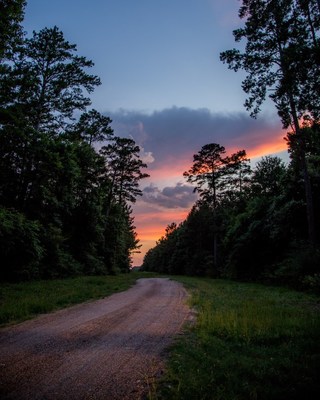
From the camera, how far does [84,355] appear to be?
5.74 m

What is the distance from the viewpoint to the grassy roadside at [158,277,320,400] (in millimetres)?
4203

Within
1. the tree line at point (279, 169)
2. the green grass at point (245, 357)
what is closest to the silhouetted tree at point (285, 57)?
the tree line at point (279, 169)

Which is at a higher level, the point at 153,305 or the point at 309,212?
the point at 309,212

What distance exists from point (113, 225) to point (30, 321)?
3066 cm

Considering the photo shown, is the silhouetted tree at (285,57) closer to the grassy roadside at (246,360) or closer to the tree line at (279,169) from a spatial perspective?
the tree line at (279,169)

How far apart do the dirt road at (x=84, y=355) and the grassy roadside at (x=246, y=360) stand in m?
0.53

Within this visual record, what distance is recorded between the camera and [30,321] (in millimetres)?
8836

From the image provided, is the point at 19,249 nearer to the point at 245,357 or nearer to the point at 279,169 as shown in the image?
the point at 245,357

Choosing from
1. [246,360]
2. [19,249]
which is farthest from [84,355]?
[19,249]

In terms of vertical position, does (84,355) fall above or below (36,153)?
below

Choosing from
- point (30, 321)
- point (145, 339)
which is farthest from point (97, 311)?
point (145, 339)

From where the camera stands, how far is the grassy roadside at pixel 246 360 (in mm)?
4203

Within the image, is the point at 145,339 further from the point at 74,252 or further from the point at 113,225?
the point at 113,225

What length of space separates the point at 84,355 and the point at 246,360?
3.14 meters
